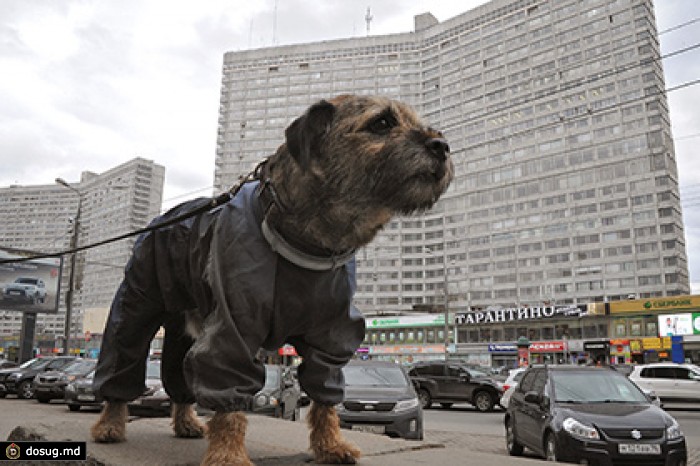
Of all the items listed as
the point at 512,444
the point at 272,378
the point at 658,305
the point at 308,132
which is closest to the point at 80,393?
the point at 272,378

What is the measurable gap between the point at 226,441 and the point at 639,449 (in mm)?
5824

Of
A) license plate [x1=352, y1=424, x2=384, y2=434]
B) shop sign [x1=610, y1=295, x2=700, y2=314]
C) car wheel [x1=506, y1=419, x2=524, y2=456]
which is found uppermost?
shop sign [x1=610, y1=295, x2=700, y2=314]

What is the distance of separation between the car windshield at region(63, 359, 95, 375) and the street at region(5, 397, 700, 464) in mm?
1156

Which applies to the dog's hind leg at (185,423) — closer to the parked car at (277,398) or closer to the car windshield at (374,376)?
the car windshield at (374,376)

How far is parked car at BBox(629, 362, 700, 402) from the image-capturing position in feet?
59.7

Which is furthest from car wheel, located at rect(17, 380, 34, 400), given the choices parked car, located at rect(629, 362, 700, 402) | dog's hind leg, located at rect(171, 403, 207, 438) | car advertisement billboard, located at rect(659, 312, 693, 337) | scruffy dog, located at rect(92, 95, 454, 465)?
car advertisement billboard, located at rect(659, 312, 693, 337)

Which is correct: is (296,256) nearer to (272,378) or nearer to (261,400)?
(261,400)

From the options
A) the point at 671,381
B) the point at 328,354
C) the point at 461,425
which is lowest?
the point at 461,425

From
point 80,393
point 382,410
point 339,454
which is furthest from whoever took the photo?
point 80,393

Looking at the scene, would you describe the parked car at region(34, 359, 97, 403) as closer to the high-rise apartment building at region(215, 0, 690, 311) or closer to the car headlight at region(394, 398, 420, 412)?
the car headlight at region(394, 398, 420, 412)

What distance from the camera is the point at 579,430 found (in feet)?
22.3

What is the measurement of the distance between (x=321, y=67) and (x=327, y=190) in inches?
4219

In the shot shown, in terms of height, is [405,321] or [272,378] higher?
[405,321]

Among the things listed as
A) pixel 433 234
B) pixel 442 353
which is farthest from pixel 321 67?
pixel 442 353
